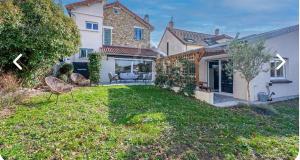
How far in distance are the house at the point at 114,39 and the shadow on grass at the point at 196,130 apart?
12.0 m

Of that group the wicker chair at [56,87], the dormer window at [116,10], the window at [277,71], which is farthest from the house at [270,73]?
the dormer window at [116,10]

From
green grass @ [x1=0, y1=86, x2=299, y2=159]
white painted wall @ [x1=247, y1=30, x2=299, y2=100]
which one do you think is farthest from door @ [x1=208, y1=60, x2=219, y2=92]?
green grass @ [x1=0, y1=86, x2=299, y2=159]

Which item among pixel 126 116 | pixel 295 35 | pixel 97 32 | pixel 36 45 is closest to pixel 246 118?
pixel 126 116

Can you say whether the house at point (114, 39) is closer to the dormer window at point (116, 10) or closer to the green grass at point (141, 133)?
the dormer window at point (116, 10)

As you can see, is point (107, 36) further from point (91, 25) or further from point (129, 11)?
point (129, 11)

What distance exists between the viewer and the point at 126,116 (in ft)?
23.4

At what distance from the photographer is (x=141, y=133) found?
5.55m

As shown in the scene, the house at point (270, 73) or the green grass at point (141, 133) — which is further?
the house at point (270, 73)

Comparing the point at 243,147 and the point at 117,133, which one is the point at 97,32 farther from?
the point at 243,147

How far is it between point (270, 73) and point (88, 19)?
16793 mm

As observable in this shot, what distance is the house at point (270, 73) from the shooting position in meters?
11.5

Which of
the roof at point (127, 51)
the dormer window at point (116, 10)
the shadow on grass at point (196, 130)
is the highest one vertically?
the dormer window at point (116, 10)

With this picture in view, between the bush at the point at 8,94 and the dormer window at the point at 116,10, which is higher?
the dormer window at the point at 116,10

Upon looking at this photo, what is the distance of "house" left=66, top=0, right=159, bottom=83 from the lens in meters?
20.5
